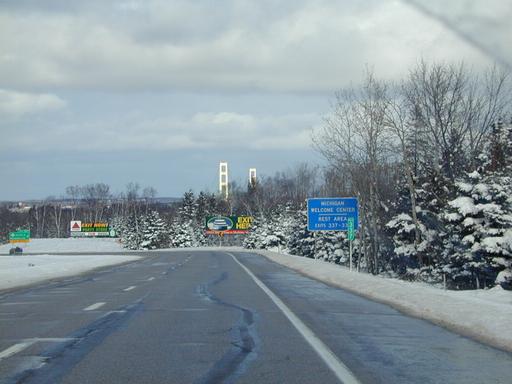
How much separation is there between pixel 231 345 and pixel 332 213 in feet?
107

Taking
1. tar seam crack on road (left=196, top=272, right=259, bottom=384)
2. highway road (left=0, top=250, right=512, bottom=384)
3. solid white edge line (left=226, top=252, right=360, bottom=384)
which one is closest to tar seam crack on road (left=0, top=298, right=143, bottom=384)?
highway road (left=0, top=250, right=512, bottom=384)

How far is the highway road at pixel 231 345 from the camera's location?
27.3 feet

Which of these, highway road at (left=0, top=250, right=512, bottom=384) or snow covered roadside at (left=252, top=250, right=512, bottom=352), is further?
snow covered roadside at (left=252, top=250, right=512, bottom=352)

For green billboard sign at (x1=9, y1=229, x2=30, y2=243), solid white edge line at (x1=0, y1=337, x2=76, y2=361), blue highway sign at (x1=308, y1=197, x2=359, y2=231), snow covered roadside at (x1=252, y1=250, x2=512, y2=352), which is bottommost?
snow covered roadside at (x1=252, y1=250, x2=512, y2=352)

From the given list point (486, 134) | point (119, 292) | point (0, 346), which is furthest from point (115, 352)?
point (486, 134)

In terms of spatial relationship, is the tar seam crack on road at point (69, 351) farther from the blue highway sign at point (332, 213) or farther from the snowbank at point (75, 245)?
the snowbank at point (75, 245)

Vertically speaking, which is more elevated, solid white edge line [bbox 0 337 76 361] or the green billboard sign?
the green billboard sign

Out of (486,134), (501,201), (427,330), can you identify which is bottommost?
(427,330)

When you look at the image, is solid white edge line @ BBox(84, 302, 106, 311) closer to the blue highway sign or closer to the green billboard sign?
the blue highway sign

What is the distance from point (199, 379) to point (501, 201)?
22.4 meters

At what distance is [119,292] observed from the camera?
22.0 meters

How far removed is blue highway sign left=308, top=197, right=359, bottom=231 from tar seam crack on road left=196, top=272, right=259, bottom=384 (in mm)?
27965

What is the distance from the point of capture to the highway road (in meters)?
8.32

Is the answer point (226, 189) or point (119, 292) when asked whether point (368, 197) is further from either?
point (226, 189)
